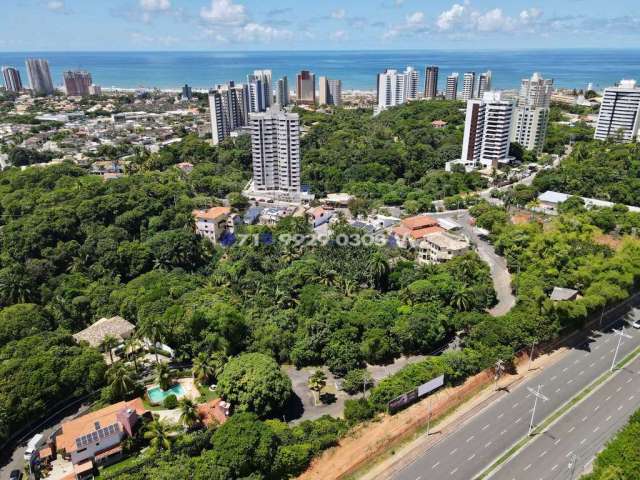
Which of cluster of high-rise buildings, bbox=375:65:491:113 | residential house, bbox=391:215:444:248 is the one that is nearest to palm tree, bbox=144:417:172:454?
residential house, bbox=391:215:444:248

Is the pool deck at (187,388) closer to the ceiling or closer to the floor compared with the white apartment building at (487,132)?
closer to the floor

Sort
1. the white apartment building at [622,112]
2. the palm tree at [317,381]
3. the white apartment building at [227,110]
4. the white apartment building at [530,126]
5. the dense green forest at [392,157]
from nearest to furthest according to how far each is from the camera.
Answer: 1. the palm tree at [317,381]
2. the dense green forest at [392,157]
3. the white apartment building at [530,126]
4. the white apartment building at [622,112]
5. the white apartment building at [227,110]

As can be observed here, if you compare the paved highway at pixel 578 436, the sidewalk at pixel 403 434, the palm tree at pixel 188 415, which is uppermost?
the palm tree at pixel 188 415

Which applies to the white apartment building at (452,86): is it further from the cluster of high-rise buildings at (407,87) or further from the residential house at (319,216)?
the residential house at (319,216)

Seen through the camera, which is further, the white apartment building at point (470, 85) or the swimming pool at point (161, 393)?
the white apartment building at point (470, 85)

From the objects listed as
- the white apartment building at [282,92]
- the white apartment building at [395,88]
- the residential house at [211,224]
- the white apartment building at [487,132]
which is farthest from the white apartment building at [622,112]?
the white apartment building at [282,92]

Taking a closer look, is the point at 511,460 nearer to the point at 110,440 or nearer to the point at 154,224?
the point at 110,440

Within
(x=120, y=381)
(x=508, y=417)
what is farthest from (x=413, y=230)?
(x=120, y=381)

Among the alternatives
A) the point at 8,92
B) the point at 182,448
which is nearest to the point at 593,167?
the point at 182,448
